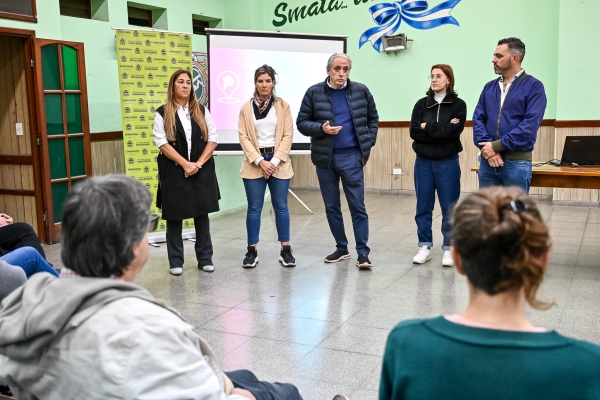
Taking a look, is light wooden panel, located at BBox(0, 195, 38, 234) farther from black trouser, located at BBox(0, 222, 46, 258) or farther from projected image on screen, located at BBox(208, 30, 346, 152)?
black trouser, located at BBox(0, 222, 46, 258)

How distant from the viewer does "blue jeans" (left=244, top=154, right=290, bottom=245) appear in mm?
4617

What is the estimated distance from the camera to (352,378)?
2.69 metres

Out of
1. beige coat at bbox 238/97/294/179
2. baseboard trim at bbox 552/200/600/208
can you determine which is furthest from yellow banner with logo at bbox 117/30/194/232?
baseboard trim at bbox 552/200/600/208

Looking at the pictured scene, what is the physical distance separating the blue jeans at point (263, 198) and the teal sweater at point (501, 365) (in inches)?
138

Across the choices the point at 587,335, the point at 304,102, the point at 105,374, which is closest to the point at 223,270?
the point at 304,102

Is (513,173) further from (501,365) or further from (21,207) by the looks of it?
(21,207)

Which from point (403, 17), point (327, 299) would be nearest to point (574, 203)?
point (403, 17)

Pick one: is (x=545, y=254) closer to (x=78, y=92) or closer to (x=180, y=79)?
(x=180, y=79)

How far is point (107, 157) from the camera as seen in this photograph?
629 centimetres

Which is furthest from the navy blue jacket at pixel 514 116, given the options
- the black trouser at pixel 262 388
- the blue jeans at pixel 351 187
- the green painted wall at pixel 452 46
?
the green painted wall at pixel 452 46

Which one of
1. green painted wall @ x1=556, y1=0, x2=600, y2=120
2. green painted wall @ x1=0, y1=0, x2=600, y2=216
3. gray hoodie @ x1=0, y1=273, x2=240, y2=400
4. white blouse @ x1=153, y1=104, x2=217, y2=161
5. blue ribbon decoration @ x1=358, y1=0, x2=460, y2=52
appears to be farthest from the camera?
blue ribbon decoration @ x1=358, y1=0, x2=460, y2=52

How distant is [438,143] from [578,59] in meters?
3.37

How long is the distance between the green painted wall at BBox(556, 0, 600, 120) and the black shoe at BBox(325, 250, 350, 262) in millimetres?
3709

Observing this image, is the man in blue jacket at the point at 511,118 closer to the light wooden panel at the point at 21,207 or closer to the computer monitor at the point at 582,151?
the computer monitor at the point at 582,151
